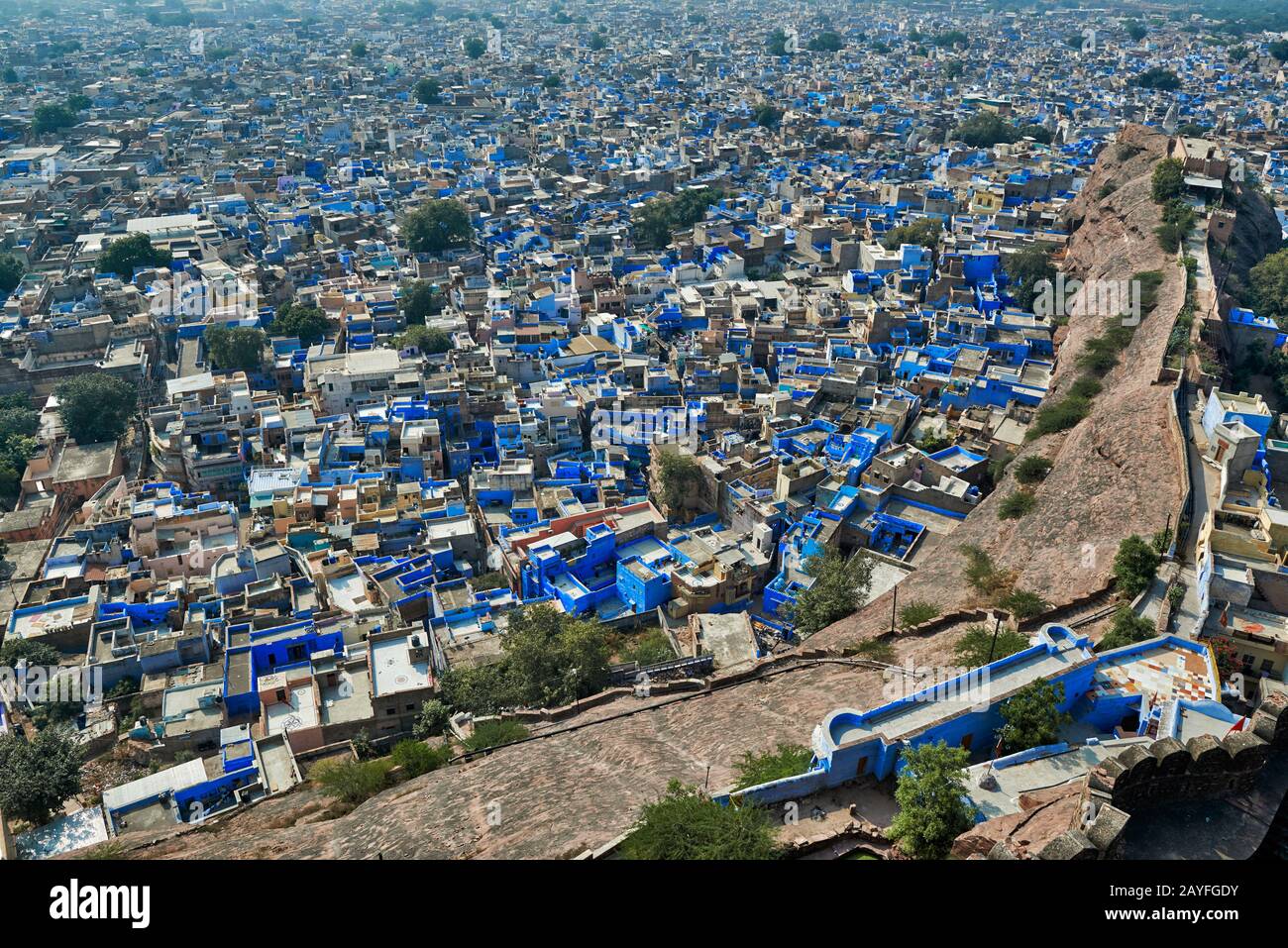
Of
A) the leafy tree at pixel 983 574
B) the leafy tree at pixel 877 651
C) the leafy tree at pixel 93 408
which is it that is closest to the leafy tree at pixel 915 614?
the leafy tree at pixel 877 651

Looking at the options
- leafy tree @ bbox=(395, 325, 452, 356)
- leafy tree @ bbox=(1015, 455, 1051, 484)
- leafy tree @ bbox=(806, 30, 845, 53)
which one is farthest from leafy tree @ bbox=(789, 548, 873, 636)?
leafy tree @ bbox=(806, 30, 845, 53)

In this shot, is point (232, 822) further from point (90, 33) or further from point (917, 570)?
point (90, 33)

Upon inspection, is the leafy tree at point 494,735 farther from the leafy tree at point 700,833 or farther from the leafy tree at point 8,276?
the leafy tree at point 8,276

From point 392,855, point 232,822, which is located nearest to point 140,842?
point 232,822

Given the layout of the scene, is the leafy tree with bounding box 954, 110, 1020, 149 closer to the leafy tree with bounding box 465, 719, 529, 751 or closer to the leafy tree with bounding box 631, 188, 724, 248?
the leafy tree with bounding box 631, 188, 724, 248

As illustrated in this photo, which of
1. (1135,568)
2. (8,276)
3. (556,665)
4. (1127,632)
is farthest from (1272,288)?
(8,276)
